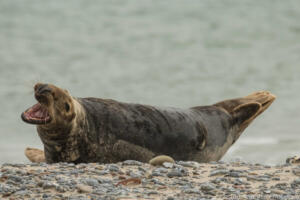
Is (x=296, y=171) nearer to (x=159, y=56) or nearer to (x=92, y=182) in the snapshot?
(x=92, y=182)

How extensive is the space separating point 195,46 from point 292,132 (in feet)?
21.9

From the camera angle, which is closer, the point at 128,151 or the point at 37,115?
the point at 37,115

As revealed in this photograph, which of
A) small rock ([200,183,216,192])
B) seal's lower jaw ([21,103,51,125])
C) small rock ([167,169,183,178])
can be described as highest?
seal's lower jaw ([21,103,51,125])

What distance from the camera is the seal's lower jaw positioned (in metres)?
7.02

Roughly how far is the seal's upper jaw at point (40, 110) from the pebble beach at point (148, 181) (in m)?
0.50

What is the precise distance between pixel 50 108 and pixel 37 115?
138mm

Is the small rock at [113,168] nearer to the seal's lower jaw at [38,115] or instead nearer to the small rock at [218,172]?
the small rock at [218,172]

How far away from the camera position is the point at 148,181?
6.02m

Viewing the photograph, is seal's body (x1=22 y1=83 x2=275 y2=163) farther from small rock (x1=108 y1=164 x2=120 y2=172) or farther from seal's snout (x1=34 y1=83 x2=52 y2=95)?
small rock (x1=108 y1=164 x2=120 y2=172)

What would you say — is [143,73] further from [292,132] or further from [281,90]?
[292,132]

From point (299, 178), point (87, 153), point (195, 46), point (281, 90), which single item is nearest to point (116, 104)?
point (87, 153)

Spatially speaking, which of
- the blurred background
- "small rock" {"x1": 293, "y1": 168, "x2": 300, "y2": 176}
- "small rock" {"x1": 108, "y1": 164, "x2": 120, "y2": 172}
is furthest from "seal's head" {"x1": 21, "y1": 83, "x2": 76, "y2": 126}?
the blurred background

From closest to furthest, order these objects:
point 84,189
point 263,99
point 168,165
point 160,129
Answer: point 84,189, point 168,165, point 160,129, point 263,99

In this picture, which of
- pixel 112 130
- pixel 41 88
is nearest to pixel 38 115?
pixel 41 88
